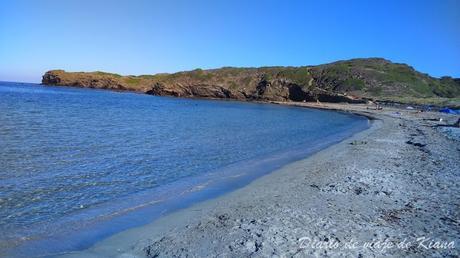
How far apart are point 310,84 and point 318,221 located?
133299 mm

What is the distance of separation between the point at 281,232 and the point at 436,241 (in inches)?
134

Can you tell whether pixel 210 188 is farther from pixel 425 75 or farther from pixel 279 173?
pixel 425 75

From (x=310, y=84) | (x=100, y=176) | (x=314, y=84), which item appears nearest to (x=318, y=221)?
(x=100, y=176)

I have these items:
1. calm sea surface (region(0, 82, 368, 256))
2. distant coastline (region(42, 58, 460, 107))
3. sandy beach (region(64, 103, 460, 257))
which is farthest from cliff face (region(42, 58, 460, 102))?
sandy beach (region(64, 103, 460, 257))

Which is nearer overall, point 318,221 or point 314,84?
point 318,221

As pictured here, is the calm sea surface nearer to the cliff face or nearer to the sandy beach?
the sandy beach

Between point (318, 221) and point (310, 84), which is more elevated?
point (310, 84)

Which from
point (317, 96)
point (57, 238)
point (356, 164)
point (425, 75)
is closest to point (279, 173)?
point (356, 164)

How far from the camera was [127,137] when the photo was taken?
1078 inches

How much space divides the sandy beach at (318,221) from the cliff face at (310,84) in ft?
345

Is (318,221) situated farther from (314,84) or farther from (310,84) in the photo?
(314,84)

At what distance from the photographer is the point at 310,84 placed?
456ft

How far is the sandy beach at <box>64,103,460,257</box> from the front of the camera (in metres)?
8.11

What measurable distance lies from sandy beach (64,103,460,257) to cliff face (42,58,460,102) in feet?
345
